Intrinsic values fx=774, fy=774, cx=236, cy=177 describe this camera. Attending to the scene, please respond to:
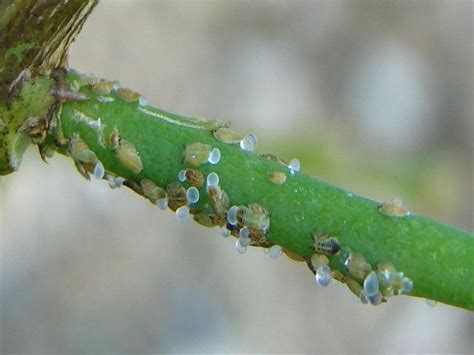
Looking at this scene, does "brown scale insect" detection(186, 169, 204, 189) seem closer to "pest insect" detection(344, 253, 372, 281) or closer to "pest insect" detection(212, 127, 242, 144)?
"pest insect" detection(212, 127, 242, 144)

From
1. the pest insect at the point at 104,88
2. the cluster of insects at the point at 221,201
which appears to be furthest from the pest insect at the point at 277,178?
the pest insect at the point at 104,88

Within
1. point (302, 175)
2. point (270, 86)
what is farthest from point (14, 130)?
point (270, 86)

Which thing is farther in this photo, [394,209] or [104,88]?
[104,88]

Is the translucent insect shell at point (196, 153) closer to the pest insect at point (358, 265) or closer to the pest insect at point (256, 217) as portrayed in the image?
the pest insect at point (256, 217)

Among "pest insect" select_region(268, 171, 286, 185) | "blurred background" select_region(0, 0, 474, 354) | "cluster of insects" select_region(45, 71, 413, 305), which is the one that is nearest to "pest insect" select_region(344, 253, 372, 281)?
"cluster of insects" select_region(45, 71, 413, 305)

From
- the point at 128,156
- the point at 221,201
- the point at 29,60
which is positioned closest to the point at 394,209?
the point at 221,201

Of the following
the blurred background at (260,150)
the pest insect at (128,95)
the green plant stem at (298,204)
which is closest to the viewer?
the green plant stem at (298,204)

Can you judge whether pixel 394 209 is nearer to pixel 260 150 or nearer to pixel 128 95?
pixel 128 95
